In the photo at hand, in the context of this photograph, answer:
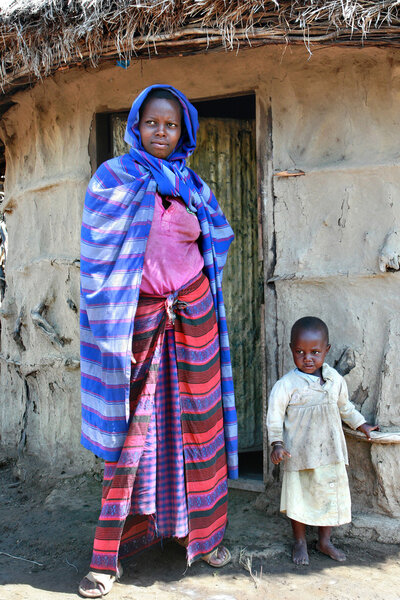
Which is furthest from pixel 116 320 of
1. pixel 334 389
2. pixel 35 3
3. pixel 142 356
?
pixel 35 3

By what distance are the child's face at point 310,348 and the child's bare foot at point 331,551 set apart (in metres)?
0.81

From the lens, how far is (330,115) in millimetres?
3215

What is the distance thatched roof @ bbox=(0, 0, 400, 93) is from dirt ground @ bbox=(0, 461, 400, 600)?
7.77ft

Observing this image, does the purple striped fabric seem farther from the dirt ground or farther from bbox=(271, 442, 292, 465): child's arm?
bbox=(271, 442, 292, 465): child's arm

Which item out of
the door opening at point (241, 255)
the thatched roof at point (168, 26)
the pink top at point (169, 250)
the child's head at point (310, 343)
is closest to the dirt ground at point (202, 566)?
the door opening at point (241, 255)

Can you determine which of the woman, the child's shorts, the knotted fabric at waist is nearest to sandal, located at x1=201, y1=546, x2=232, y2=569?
the woman

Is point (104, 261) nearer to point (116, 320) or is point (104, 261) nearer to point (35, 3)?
point (116, 320)

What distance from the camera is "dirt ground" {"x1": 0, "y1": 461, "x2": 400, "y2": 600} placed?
2549 millimetres

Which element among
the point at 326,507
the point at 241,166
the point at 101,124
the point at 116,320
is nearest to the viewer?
the point at 116,320

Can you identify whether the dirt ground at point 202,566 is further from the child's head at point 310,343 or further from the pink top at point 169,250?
the pink top at point 169,250

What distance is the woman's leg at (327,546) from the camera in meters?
2.82

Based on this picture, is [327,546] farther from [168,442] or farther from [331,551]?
[168,442]

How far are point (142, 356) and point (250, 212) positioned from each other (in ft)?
6.13

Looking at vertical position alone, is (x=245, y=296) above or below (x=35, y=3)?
below
